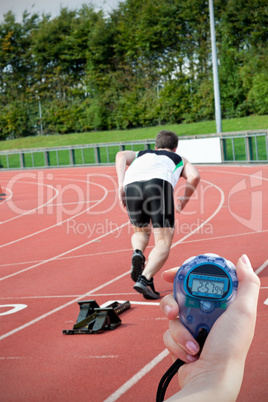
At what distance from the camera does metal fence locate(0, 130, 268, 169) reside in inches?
987

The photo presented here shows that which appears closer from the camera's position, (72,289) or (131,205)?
(131,205)

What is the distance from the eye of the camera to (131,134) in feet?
151

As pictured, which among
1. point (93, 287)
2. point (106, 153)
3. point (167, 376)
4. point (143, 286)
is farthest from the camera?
point (106, 153)

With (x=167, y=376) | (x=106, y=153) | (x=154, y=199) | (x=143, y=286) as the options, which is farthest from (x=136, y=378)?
(x=106, y=153)

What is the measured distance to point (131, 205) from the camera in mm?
6305

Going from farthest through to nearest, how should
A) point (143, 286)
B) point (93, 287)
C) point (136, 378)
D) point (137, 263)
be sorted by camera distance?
point (93, 287)
point (137, 263)
point (143, 286)
point (136, 378)

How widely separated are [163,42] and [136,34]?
9.00ft

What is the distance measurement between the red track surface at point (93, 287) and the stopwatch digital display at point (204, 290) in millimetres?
2099

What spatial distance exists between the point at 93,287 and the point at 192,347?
5.64 m

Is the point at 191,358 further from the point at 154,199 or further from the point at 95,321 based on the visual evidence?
the point at 154,199

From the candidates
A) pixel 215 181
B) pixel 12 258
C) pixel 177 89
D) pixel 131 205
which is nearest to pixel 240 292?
pixel 131 205

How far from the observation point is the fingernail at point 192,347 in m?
1.77

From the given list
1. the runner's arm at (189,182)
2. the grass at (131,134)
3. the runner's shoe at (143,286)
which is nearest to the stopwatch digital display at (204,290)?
the runner's shoe at (143,286)

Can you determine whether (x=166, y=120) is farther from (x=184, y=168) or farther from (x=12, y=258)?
(x=184, y=168)
